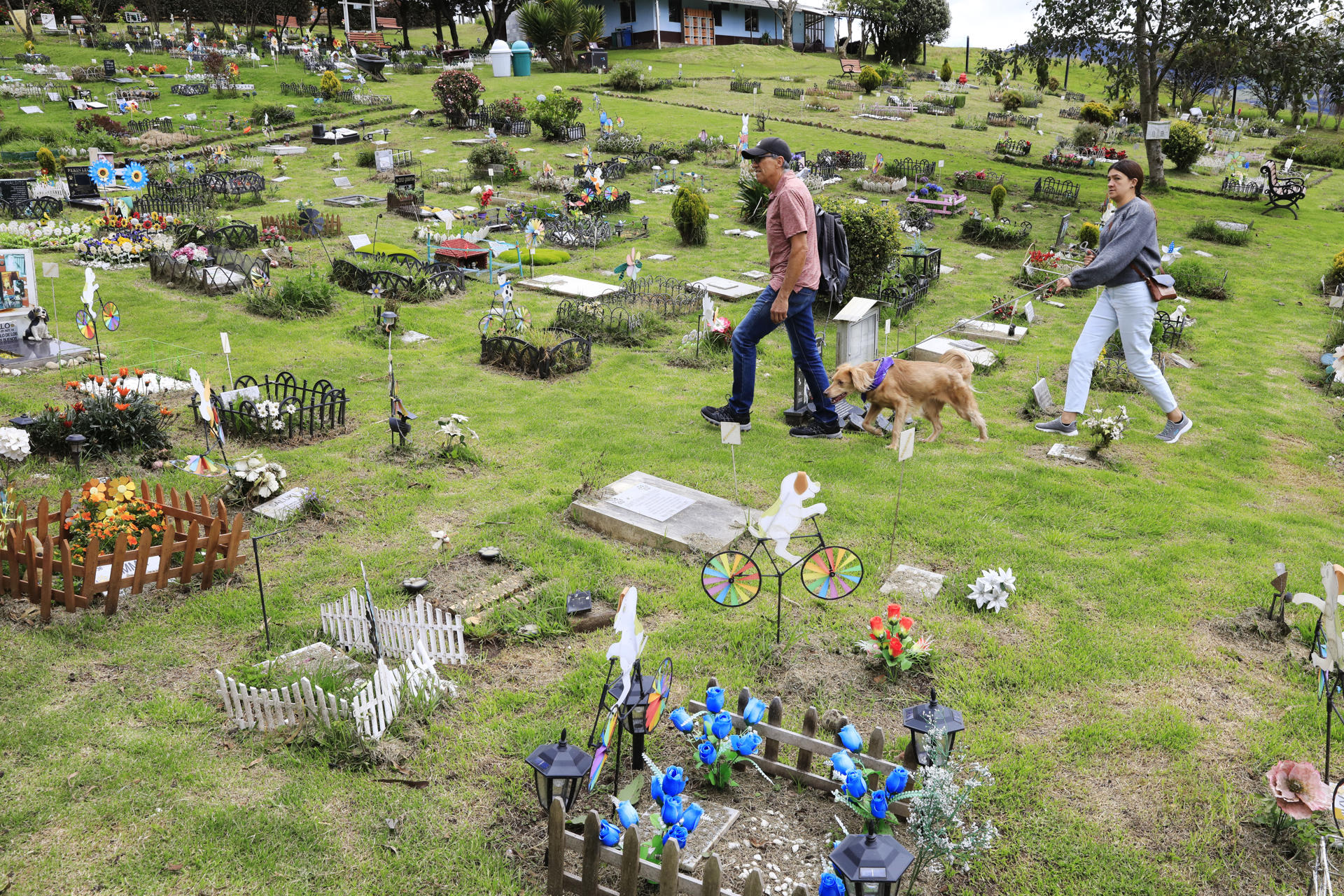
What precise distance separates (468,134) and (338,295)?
18619mm

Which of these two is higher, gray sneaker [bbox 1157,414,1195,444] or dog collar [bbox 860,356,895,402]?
dog collar [bbox 860,356,895,402]

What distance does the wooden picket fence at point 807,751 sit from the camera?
4121 millimetres

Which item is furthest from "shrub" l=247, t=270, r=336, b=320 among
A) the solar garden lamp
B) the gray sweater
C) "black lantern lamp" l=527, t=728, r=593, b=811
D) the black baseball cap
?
the solar garden lamp

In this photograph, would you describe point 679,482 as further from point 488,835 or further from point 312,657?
point 488,835

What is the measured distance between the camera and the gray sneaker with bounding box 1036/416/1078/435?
862cm

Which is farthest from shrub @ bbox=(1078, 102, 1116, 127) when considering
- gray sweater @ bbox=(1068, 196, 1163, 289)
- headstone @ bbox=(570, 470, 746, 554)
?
headstone @ bbox=(570, 470, 746, 554)

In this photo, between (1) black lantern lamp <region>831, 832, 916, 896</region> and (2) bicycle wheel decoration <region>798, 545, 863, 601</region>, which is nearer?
(1) black lantern lamp <region>831, 832, 916, 896</region>

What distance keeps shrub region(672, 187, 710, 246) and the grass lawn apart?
652cm

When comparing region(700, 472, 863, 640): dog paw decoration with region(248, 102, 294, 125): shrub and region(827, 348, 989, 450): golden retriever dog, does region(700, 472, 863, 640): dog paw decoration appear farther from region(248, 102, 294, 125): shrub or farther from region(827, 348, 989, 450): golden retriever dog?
region(248, 102, 294, 125): shrub

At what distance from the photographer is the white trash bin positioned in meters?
41.5

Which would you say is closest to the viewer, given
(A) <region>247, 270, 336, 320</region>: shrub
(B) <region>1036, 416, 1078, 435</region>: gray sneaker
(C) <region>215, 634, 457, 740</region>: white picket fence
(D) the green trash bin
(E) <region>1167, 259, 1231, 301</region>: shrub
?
(C) <region>215, 634, 457, 740</region>: white picket fence

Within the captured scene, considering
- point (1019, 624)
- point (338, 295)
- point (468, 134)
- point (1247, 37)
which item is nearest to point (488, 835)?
point (1019, 624)

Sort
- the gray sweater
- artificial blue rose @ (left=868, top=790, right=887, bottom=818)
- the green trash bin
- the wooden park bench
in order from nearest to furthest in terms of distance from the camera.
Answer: artificial blue rose @ (left=868, top=790, right=887, bottom=818) → the gray sweater → the wooden park bench → the green trash bin

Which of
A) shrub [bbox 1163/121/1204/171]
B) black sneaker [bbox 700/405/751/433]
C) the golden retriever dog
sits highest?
shrub [bbox 1163/121/1204/171]
